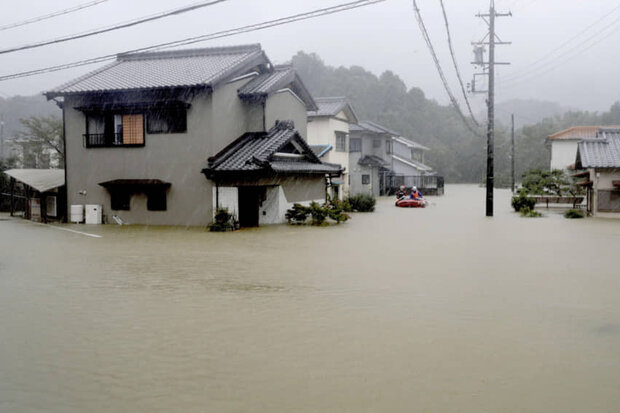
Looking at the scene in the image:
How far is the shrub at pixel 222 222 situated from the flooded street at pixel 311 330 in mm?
5026

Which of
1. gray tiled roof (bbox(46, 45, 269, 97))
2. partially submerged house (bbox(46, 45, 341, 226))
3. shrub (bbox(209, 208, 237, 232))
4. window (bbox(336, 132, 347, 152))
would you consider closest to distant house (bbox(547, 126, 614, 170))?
window (bbox(336, 132, 347, 152))

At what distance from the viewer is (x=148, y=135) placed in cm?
2284

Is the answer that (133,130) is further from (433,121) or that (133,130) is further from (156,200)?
(433,121)

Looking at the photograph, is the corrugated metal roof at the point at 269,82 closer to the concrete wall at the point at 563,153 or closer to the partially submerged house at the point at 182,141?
the partially submerged house at the point at 182,141

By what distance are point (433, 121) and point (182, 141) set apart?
84404 millimetres

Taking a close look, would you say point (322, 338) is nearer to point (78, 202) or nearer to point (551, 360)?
point (551, 360)

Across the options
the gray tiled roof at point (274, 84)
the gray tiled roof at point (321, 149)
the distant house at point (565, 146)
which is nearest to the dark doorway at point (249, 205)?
the gray tiled roof at point (274, 84)

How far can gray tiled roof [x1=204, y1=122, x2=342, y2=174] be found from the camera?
21.1m

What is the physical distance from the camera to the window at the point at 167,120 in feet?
73.3

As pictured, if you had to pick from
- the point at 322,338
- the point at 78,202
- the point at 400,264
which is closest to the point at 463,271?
the point at 400,264

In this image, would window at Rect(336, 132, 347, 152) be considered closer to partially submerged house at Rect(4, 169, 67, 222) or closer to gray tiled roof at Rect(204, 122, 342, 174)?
gray tiled roof at Rect(204, 122, 342, 174)

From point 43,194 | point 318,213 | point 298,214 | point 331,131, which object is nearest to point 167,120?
point 298,214

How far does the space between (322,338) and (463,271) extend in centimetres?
587

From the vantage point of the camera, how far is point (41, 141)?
42.3 metres
